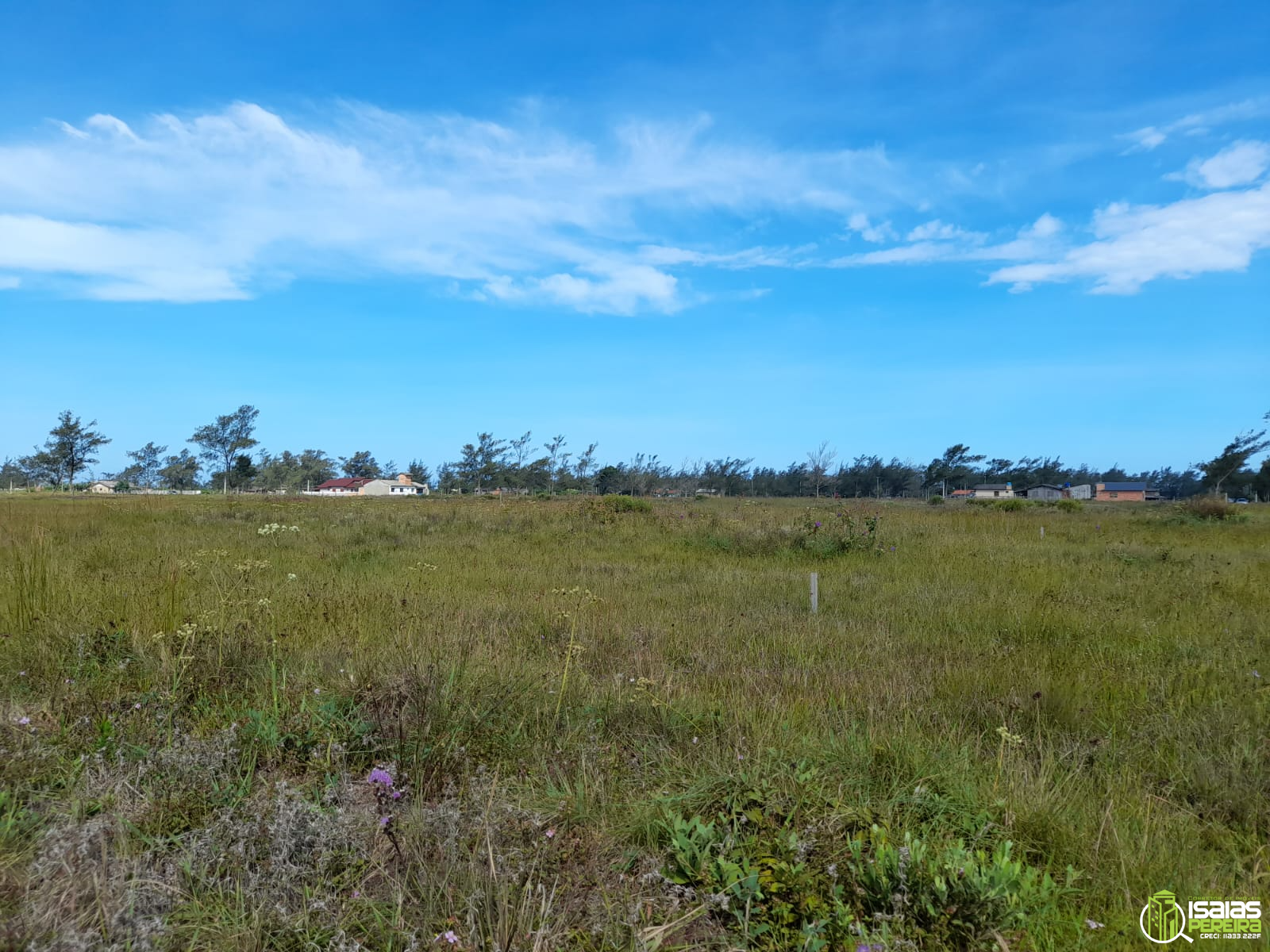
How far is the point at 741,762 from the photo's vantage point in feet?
9.55

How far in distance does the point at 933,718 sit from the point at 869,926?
2129 millimetres

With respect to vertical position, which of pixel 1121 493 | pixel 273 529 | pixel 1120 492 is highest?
pixel 1120 492

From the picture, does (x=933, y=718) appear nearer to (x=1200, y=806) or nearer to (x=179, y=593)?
(x=1200, y=806)

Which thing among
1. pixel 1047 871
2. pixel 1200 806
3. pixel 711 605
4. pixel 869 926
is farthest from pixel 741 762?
pixel 711 605

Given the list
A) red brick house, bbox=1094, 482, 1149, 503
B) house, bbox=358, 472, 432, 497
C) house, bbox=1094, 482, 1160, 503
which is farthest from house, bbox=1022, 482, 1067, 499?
house, bbox=358, 472, 432, 497

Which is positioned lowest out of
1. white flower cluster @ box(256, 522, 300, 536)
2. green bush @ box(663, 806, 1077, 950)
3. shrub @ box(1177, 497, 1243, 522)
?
green bush @ box(663, 806, 1077, 950)

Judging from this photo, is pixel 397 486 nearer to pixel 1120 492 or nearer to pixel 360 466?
pixel 360 466

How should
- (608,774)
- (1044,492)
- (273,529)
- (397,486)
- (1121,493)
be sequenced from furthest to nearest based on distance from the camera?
1. (397,486)
2. (1044,492)
3. (1121,493)
4. (273,529)
5. (608,774)

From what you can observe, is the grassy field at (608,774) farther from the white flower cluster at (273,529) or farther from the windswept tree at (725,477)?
the windswept tree at (725,477)

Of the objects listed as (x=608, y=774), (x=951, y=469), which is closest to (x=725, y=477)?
(x=951, y=469)

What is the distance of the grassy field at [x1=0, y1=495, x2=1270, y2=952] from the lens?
Result: 205cm

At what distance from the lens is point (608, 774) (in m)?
2.94

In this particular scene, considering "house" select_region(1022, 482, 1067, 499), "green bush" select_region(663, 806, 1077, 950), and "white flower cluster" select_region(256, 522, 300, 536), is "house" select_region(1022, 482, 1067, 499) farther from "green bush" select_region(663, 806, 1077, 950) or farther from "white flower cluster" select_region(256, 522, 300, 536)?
"green bush" select_region(663, 806, 1077, 950)

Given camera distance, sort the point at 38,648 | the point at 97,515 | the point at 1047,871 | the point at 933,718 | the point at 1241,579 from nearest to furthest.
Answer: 1. the point at 1047,871
2. the point at 933,718
3. the point at 38,648
4. the point at 1241,579
5. the point at 97,515
